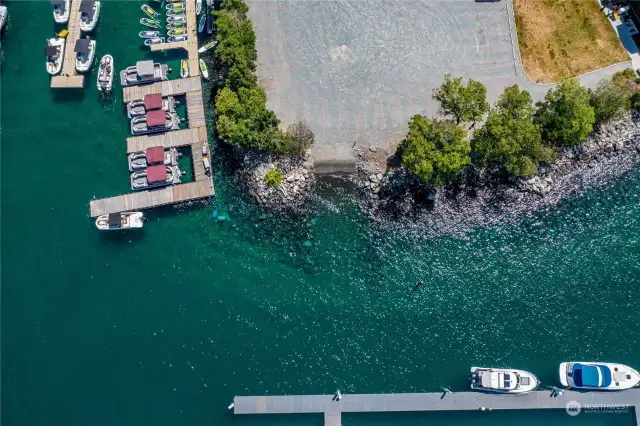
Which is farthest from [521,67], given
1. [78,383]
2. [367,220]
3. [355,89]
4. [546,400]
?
[78,383]

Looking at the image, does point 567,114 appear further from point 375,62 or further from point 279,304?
point 279,304

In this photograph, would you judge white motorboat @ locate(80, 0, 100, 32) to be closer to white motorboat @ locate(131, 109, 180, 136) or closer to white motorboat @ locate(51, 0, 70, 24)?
white motorboat @ locate(51, 0, 70, 24)

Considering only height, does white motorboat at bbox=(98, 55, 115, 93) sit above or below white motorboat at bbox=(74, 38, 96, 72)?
below

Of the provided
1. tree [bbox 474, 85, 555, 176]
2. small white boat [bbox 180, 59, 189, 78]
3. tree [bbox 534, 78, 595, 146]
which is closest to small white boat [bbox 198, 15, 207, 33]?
small white boat [bbox 180, 59, 189, 78]

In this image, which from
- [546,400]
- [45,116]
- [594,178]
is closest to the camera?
[546,400]

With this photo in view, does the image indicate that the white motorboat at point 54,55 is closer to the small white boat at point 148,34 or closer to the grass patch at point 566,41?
the small white boat at point 148,34

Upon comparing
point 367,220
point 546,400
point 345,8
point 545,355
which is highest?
point 345,8

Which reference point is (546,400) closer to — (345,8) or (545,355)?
(545,355)
